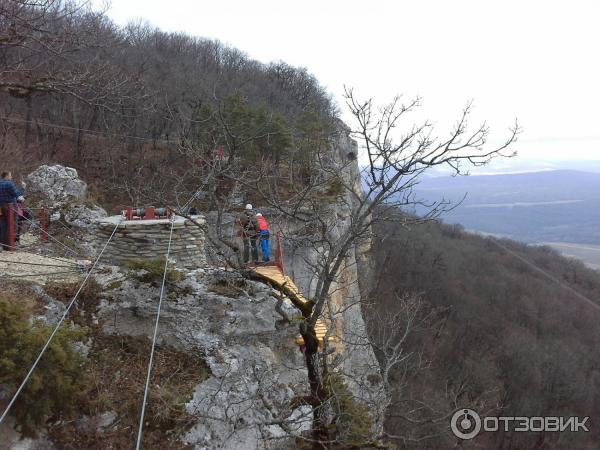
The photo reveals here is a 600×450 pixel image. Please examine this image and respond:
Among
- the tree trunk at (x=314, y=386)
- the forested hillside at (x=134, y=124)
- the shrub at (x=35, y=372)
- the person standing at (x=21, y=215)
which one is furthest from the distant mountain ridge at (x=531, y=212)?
the shrub at (x=35, y=372)

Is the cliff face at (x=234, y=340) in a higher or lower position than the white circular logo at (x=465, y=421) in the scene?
higher

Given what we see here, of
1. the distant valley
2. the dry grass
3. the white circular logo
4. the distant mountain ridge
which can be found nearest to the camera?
the dry grass

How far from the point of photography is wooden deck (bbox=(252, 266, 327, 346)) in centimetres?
587

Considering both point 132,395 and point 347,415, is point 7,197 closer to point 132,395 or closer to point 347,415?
point 132,395

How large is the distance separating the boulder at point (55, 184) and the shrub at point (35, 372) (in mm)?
10341

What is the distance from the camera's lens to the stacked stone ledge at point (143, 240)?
339 inches

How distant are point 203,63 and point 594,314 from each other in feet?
149

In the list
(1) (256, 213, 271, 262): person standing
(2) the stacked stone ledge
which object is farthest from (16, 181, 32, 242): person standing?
(1) (256, 213, 271, 262): person standing

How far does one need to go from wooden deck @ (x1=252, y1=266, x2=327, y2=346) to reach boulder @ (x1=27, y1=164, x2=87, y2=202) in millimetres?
7946

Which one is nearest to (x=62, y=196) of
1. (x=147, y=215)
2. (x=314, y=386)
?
(x=147, y=215)

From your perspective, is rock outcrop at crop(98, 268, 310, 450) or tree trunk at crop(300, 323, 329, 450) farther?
rock outcrop at crop(98, 268, 310, 450)

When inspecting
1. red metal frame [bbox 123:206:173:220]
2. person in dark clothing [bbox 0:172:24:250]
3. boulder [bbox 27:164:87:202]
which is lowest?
red metal frame [bbox 123:206:173:220]

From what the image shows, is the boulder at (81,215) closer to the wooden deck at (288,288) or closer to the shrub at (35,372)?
the wooden deck at (288,288)

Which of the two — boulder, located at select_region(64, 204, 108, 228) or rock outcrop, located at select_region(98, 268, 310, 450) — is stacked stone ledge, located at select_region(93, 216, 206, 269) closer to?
rock outcrop, located at select_region(98, 268, 310, 450)
